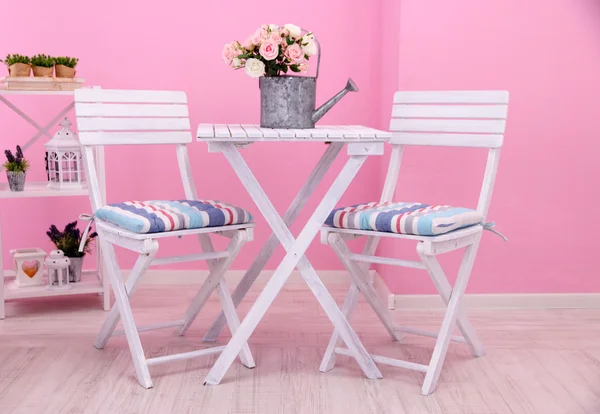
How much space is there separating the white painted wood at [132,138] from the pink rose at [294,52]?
1.99 feet

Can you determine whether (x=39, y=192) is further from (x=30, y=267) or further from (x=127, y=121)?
(x=127, y=121)

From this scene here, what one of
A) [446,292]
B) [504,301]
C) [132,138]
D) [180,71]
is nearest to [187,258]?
[132,138]

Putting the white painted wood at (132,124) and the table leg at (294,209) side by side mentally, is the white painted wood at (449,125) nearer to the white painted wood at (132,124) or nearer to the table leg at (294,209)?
the table leg at (294,209)

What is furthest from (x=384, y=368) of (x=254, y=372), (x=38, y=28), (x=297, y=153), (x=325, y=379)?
(x=38, y=28)

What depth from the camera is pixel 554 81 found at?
327 centimetres

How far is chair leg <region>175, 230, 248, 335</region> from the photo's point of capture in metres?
2.56

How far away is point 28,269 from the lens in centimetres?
330

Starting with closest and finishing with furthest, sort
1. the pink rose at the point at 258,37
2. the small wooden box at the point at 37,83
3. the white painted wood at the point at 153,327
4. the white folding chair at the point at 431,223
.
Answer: the white folding chair at the point at 431,223 → the pink rose at the point at 258,37 → the white painted wood at the point at 153,327 → the small wooden box at the point at 37,83

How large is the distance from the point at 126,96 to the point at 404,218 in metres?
1.10

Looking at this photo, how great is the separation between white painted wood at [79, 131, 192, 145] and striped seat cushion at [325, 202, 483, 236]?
28.1 inches

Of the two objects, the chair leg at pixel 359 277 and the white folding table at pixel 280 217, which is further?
the chair leg at pixel 359 277

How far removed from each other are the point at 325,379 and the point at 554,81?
163cm

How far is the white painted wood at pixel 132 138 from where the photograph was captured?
2684 millimetres

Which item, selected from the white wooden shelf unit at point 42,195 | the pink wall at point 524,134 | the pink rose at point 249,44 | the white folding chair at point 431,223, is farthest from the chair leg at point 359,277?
the white wooden shelf unit at point 42,195
